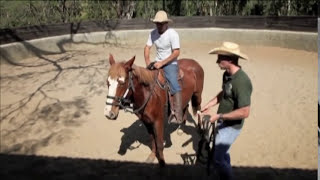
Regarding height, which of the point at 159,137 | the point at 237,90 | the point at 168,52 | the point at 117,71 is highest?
the point at 168,52

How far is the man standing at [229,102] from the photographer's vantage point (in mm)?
3977

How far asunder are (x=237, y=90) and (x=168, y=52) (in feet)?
7.31

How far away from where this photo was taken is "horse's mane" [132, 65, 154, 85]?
5176mm

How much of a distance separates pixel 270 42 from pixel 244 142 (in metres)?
8.56

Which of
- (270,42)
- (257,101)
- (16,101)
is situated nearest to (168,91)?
(257,101)

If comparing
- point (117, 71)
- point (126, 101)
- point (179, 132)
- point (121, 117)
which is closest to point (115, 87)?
point (117, 71)

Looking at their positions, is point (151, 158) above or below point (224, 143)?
below

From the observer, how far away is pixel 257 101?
9.16 m

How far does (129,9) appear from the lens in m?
18.0

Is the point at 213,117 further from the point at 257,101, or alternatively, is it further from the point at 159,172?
the point at 257,101

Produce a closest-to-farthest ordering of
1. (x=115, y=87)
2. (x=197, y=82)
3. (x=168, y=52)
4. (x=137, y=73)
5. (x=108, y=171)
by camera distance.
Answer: (x=115, y=87), (x=137, y=73), (x=108, y=171), (x=168, y=52), (x=197, y=82)

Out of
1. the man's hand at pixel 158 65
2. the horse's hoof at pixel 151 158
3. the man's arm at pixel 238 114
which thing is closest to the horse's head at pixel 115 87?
the man's hand at pixel 158 65

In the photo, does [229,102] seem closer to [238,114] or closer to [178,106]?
[238,114]

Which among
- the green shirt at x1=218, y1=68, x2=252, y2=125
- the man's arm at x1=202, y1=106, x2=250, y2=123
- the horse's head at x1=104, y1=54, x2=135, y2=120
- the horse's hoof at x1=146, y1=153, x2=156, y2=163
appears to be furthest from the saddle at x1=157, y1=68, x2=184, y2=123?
the man's arm at x1=202, y1=106, x2=250, y2=123
